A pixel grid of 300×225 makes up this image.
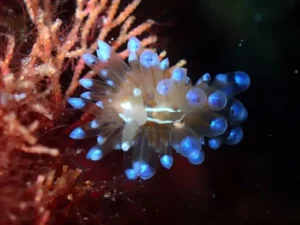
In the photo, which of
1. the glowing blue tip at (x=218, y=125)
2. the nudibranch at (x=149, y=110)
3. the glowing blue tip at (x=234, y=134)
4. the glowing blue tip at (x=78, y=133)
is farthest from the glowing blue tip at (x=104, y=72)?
the glowing blue tip at (x=234, y=134)

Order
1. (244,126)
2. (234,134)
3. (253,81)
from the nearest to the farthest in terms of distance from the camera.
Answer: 1. (234,134)
2. (244,126)
3. (253,81)

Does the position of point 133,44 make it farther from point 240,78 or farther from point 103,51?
point 240,78

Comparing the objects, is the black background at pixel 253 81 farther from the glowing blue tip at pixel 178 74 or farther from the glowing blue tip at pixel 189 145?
the glowing blue tip at pixel 178 74

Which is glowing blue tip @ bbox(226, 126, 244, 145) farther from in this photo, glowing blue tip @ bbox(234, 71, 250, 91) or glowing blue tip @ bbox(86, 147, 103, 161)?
glowing blue tip @ bbox(86, 147, 103, 161)

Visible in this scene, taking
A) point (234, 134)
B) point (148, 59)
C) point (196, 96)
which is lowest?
point (234, 134)

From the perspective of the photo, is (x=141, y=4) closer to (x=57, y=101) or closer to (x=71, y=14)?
(x=71, y=14)

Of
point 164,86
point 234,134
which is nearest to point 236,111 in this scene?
point 234,134
